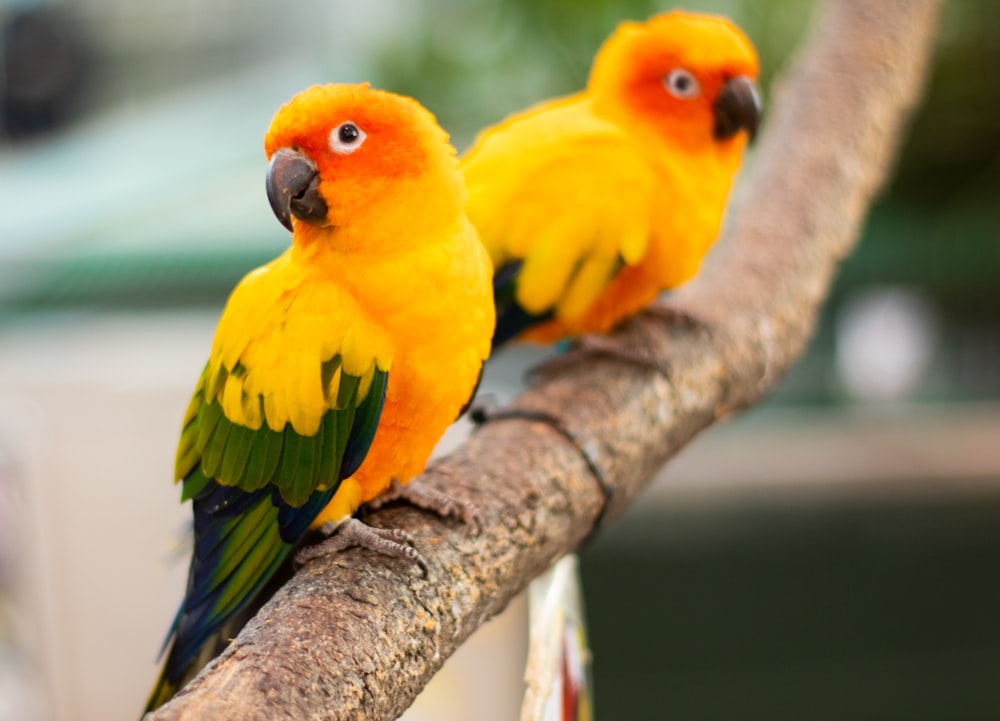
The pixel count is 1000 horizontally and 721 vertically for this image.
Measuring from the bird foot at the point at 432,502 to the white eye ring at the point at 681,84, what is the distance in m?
0.44

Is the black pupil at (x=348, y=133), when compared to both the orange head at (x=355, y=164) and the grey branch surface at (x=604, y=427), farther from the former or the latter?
the grey branch surface at (x=604, y=427)

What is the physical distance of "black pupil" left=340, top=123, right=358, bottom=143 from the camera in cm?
60

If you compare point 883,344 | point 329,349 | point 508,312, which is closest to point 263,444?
point 329,349

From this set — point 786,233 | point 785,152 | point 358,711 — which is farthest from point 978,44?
point 358,711

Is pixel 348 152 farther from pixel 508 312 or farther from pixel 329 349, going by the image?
pixel 508 312

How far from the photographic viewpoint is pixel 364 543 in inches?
26.2

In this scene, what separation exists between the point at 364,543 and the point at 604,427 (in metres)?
0.30

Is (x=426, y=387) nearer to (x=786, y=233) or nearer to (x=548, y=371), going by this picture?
(x=548, y=371)

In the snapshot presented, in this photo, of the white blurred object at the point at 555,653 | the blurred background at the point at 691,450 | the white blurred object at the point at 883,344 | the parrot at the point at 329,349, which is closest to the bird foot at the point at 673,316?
the white blurred object at the point at 555,653

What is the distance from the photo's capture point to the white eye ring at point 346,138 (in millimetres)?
603

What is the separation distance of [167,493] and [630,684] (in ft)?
2.97

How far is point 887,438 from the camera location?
199 centimetres

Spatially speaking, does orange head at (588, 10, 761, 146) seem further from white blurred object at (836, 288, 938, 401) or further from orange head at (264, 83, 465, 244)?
white blurred object at (836, 288, 938, 401)

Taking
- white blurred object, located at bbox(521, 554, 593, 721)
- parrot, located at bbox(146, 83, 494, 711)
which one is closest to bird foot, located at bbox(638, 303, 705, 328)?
white blurred object, located at bbox(521, 554, 593, 721)
